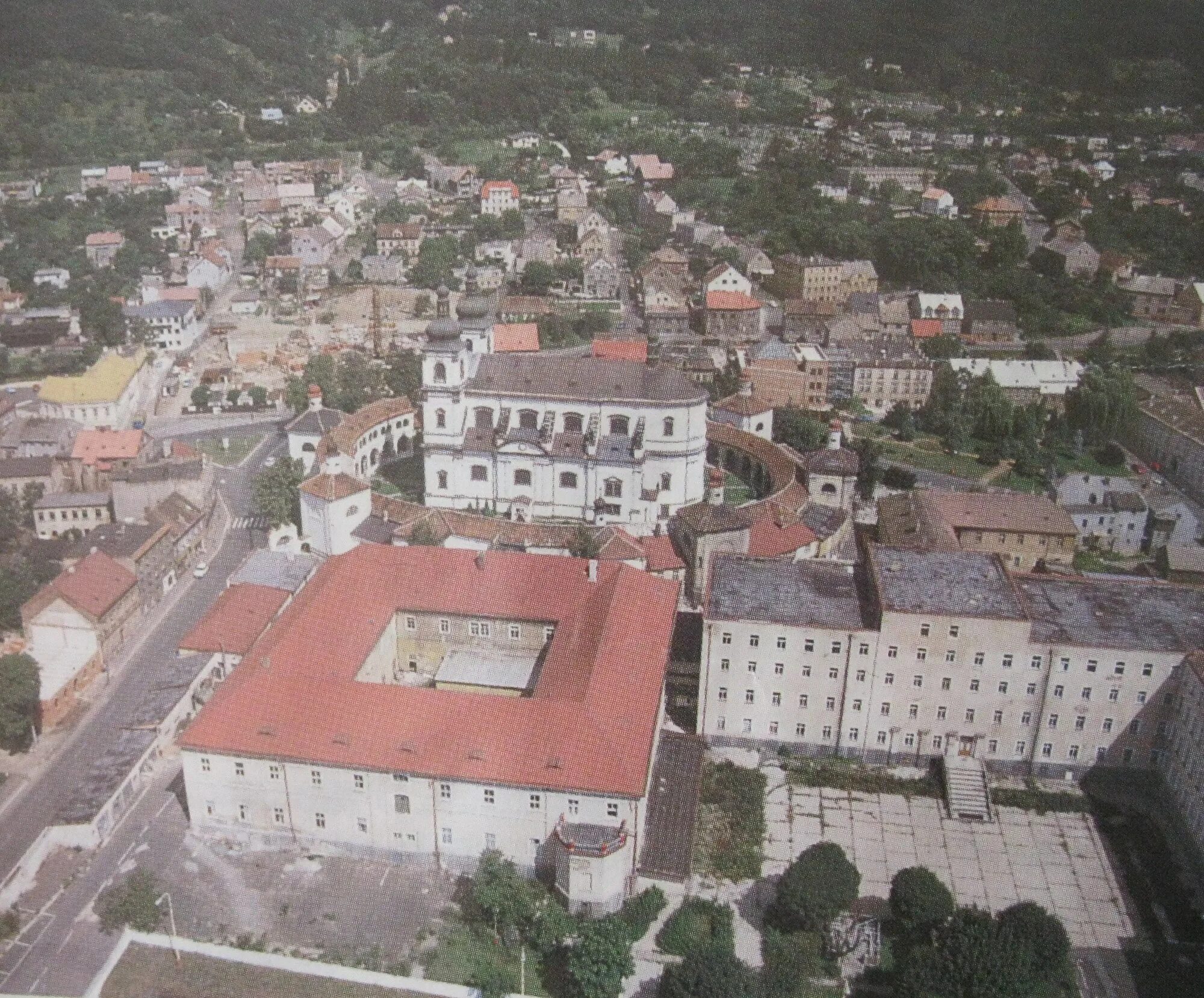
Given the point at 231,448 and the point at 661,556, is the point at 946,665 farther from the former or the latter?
the point at 231,448

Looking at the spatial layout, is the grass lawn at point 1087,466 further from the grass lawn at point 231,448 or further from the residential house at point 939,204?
the grass lawn at point 231,448

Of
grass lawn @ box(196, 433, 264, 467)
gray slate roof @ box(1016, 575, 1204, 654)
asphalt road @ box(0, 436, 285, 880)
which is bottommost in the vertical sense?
grass lawn @ box(196, 433, 264, 467)

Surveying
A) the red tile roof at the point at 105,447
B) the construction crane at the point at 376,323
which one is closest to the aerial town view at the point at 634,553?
the red tile roof at the point at 105,447

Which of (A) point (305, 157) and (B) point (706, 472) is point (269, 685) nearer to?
(B) point (706, 472)

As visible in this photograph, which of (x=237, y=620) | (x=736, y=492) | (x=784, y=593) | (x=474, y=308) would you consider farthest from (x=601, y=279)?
(x=784, y=593)

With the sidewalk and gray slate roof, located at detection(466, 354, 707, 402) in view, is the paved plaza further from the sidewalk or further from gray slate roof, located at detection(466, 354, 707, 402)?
the sidewalk

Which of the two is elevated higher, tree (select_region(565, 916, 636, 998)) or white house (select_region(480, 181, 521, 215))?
white house (select_region(480, 181, 521, 215))

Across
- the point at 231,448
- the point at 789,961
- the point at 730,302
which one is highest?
the point at 730,302

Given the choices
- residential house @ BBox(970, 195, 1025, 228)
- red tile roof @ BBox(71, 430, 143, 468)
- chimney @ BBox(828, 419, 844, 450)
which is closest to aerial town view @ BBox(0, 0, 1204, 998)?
red tile roof @ BBox(71, 430, 143, 468)
